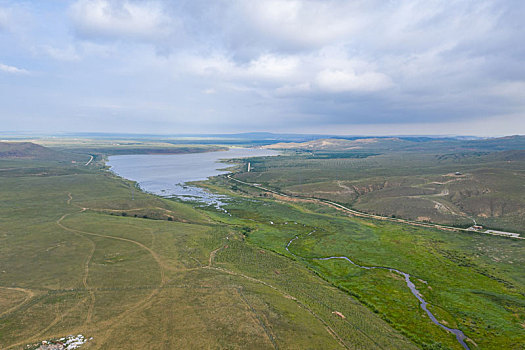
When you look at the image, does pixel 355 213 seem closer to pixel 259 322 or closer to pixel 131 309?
pixel 259 322

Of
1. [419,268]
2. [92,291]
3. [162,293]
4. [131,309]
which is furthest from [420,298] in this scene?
[92,291]

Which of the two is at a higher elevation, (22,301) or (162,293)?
(22,301)

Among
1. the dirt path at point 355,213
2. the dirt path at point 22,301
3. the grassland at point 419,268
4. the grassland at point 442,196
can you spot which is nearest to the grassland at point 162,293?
the dirt path at point 22,301

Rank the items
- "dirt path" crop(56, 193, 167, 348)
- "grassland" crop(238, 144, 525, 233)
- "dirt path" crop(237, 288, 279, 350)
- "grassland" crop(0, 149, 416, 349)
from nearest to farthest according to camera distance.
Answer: "dirt path" crop(237, 288, 279, 350), "grassland" crop(0, 149, 416, 349), "dirt path" crop(56, 193, 167, 348), "grassland" crop(238, 144, 525, 233)

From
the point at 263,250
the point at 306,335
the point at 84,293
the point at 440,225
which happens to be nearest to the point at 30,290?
the point at 84,293

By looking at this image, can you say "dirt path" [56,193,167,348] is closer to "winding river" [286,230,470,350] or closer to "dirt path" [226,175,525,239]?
"winding river" [286,230,470,350]

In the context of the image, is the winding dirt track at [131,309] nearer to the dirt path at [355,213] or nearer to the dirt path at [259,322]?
the dirt path at [259,322]

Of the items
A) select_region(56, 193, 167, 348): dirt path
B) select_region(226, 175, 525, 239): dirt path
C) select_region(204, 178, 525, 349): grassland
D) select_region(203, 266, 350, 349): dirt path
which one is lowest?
select_region(226, 175, 525, 239): dirt path

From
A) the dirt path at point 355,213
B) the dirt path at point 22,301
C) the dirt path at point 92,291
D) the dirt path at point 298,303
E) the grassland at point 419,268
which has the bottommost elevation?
the dirt path at point 355,213

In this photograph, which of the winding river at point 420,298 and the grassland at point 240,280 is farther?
the winding river at point 420,298

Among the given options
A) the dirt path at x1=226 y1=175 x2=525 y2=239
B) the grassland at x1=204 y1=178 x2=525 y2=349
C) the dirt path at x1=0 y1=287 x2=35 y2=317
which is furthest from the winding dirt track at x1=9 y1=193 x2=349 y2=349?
the dirt path at x1=226 y1=175 x2=525 y2=239

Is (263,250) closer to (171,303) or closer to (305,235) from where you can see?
(305,235)
